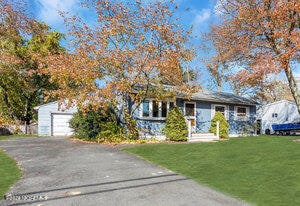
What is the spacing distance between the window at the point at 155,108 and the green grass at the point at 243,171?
6.88 meters

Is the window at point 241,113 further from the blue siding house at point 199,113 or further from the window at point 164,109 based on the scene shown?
the window at point 164,109

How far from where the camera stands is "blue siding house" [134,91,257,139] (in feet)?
A: 64.6

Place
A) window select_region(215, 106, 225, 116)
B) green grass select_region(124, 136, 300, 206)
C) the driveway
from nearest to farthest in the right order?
the driveway → green grass select_region(124, 136, 300, 206) → window select_region(215, 106, 225, 116)

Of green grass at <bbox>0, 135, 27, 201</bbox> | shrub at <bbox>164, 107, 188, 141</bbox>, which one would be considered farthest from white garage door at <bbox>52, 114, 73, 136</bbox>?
green grass at <bbox>0, 135, 27, 201</bbox>

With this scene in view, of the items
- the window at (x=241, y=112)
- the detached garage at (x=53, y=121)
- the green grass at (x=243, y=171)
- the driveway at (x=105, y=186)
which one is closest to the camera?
the driveway at (x=105, y=186)

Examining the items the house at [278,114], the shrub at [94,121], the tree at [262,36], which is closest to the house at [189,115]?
the shrub at [94,121]

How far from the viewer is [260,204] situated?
5.39 metres

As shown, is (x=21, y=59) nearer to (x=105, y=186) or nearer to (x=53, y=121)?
(x=53, y=121)

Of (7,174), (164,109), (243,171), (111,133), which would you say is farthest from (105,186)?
(164,109)

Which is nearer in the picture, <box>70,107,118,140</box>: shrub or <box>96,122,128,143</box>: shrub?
<box>96,122,128,143</box>: shrub

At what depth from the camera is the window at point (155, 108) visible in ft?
64.5

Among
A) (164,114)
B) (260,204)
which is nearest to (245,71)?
(164,114)

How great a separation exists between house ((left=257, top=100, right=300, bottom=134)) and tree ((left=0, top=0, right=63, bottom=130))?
2757 cm

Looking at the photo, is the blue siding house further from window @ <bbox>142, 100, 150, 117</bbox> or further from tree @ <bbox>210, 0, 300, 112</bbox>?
tree @ <bbox>210, 0, 300, 112</bbox>
